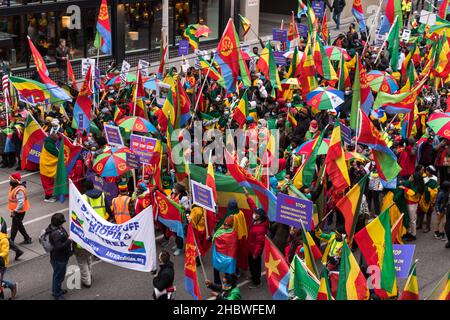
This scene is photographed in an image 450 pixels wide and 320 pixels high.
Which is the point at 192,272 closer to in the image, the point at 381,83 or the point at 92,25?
the point at 381,83

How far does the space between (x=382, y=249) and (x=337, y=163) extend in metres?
3.13

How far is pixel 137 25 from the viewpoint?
29.8 m

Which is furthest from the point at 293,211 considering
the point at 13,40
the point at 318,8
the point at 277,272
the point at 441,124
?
the point at 318,8

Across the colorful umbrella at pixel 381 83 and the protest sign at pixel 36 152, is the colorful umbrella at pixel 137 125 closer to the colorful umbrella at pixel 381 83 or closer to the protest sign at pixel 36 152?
the protest sign at pixel 36 152

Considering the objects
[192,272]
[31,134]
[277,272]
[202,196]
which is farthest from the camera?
[31,134]

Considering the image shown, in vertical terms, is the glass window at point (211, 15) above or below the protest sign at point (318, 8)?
below

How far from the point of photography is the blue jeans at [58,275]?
12.0 metres

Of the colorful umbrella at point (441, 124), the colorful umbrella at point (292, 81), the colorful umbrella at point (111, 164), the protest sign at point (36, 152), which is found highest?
the colorful umbrella at point (441, 124)

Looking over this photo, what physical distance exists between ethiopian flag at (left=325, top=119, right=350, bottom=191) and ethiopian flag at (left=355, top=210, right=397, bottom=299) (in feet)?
8.97

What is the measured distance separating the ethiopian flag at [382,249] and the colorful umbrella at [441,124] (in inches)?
211

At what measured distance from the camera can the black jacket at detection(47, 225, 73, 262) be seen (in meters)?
11.9

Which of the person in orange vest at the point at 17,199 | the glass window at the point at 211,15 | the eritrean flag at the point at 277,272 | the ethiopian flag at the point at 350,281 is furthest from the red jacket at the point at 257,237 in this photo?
the glass window at the point at 211,15

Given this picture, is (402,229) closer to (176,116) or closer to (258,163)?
(258,163)

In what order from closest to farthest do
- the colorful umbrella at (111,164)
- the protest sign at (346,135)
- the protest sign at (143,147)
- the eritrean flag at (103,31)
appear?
1. the colorful umbrella at (111,164)
2. the protest sign at (143,147)
3. the protest sign at (346,135)
4. the eritrean flag at (103,31)
